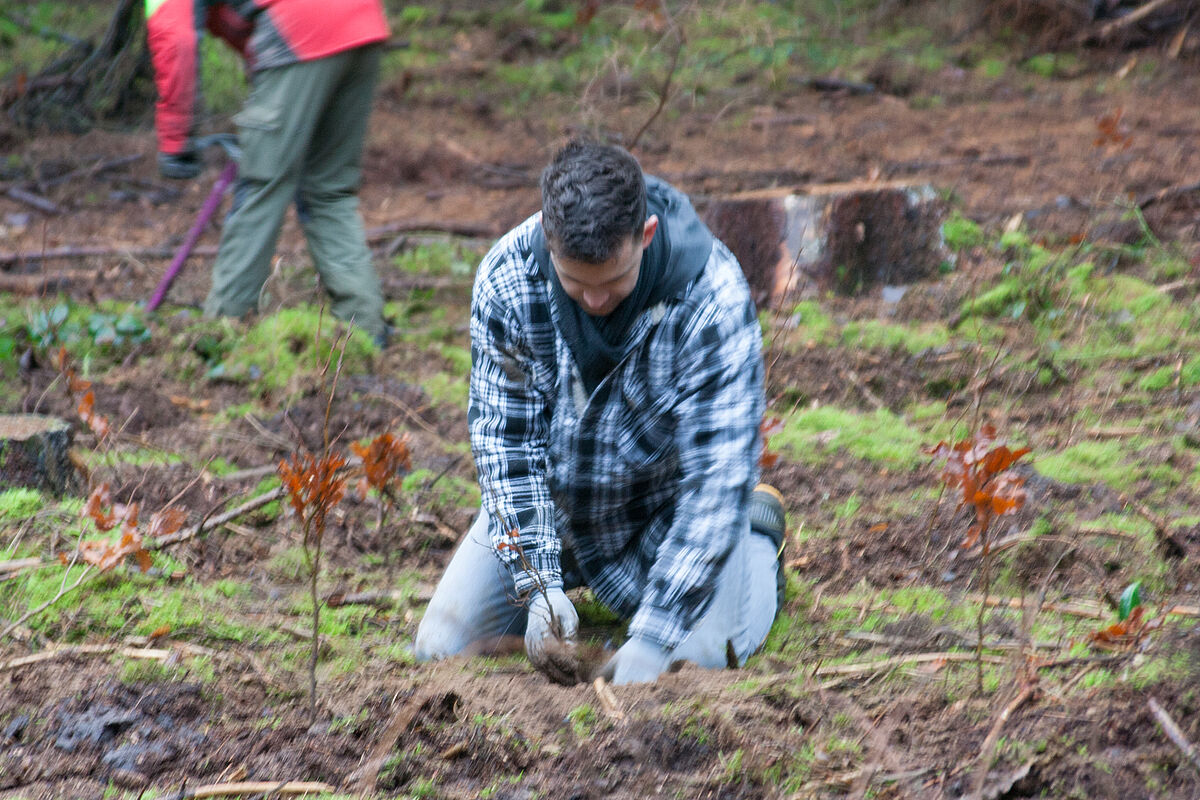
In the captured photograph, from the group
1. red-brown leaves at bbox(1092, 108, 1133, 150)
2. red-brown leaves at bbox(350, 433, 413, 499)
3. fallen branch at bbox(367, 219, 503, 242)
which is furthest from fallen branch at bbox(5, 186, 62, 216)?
red-brown leaves at bbox(1092, 108, 1133, 150)

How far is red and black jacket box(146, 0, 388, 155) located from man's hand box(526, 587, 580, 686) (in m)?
3.47

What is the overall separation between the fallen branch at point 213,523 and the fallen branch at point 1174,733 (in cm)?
247

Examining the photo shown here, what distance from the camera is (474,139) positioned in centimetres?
978

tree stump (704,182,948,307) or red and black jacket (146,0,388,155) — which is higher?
red and black jacket (146,0,388,155)

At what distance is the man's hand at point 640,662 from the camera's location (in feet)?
8.70

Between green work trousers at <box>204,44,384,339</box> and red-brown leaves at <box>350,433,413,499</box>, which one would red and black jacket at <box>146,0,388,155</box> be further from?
red-brown leaves at <box>350,433,413,499</box>

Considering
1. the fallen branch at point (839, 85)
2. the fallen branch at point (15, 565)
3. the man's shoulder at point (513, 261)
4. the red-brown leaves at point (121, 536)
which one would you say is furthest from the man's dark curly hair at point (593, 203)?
the fallen branch at point (839, 85)

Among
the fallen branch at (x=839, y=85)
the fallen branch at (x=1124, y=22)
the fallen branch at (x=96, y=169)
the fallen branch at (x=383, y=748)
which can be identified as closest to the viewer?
the fallen branch at (x=383, y=748)

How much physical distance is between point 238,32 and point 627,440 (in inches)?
146

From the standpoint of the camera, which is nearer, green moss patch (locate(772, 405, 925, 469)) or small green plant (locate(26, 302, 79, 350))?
green moss patch (locate(772, 405, 925, 469))

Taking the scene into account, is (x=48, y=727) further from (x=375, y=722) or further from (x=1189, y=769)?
(x=1189, y=769)

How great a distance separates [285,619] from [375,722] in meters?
0.87

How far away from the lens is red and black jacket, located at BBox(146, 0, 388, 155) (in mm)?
5027

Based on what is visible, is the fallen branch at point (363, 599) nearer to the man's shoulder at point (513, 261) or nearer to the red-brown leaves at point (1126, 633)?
the man's shoulder at point (513, 261)
